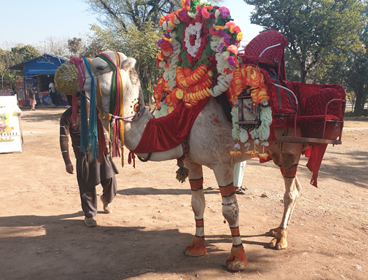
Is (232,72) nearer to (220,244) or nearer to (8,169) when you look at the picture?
(220,244)

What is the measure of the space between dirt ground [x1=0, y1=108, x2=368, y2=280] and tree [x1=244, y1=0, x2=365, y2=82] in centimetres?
1733

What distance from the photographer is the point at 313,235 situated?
447cm

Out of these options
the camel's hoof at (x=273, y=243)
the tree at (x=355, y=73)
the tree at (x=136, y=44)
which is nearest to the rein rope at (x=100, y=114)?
the camel's hoof at (x=273, y=243)

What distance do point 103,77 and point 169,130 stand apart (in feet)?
2.91

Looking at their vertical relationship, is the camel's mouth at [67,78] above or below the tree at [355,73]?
below

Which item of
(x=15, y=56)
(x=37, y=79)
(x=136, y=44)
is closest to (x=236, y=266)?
(x=136, y=44)

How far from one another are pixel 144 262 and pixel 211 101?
217 centimetres

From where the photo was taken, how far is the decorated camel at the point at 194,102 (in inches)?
116

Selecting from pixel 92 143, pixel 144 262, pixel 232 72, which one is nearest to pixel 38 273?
pixel 144 262

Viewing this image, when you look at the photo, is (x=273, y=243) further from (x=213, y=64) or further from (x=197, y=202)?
(x=213, y=64)

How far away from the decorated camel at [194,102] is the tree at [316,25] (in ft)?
70.6

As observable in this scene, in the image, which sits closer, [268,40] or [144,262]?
[144,262]

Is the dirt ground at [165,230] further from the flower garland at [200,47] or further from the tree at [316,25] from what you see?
the tree at [316,25]

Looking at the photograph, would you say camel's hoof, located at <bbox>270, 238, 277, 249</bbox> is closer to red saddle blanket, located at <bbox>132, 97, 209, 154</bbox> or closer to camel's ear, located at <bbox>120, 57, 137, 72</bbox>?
red saddle blanket, located at <bbox>132, 97, 209, 154</bbox>
